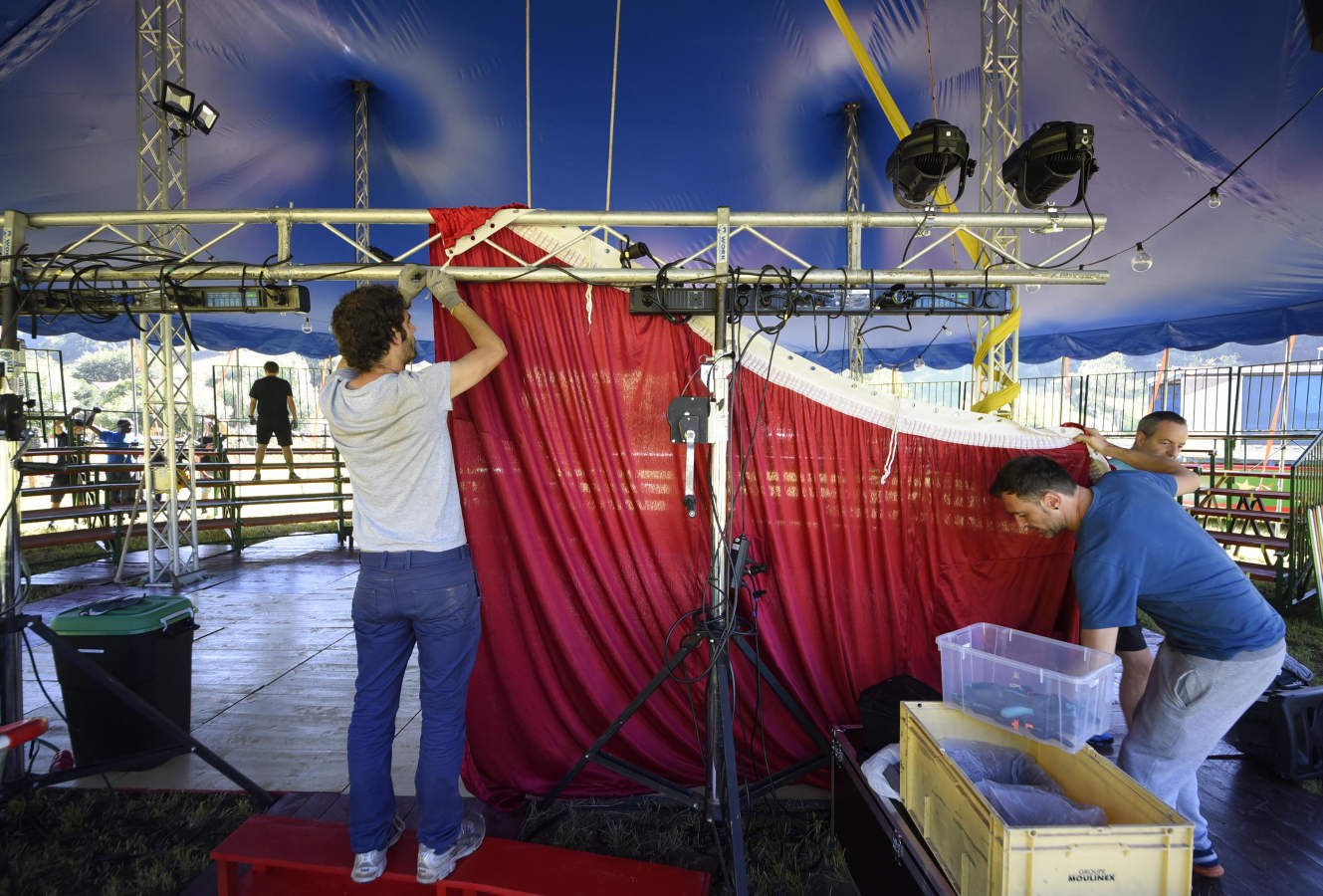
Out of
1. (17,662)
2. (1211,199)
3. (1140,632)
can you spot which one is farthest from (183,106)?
(1211,199)

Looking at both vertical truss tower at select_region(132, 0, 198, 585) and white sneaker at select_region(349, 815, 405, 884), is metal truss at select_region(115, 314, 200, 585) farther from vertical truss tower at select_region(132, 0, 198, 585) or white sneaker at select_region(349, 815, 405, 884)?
white sneaker at select_region(349, 815, 405, 884)

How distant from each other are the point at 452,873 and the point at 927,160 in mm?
3232

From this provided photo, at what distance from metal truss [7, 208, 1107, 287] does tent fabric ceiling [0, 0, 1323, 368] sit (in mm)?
2879

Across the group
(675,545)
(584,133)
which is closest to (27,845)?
(675,545)

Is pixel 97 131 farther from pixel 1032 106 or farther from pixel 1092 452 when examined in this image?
pixel 1032 106

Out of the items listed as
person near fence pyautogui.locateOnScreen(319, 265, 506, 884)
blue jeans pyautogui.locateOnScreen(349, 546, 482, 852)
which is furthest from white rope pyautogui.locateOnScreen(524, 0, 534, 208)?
blue jeans pyautogui.locateOnScreen(349, 546, 482, 852)

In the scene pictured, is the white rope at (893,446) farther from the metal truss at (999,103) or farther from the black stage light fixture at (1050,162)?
the metal truss at (999,103)

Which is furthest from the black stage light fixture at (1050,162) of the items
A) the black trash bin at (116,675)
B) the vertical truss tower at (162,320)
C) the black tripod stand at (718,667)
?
the vertical truss tower at (162,320)

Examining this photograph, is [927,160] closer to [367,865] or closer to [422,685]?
[422,685]

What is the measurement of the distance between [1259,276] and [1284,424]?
514cm

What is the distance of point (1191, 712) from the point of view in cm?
189

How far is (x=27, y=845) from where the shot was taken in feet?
7.36

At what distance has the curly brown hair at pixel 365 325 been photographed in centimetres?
184

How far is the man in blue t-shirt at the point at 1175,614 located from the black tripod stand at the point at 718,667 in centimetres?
112
